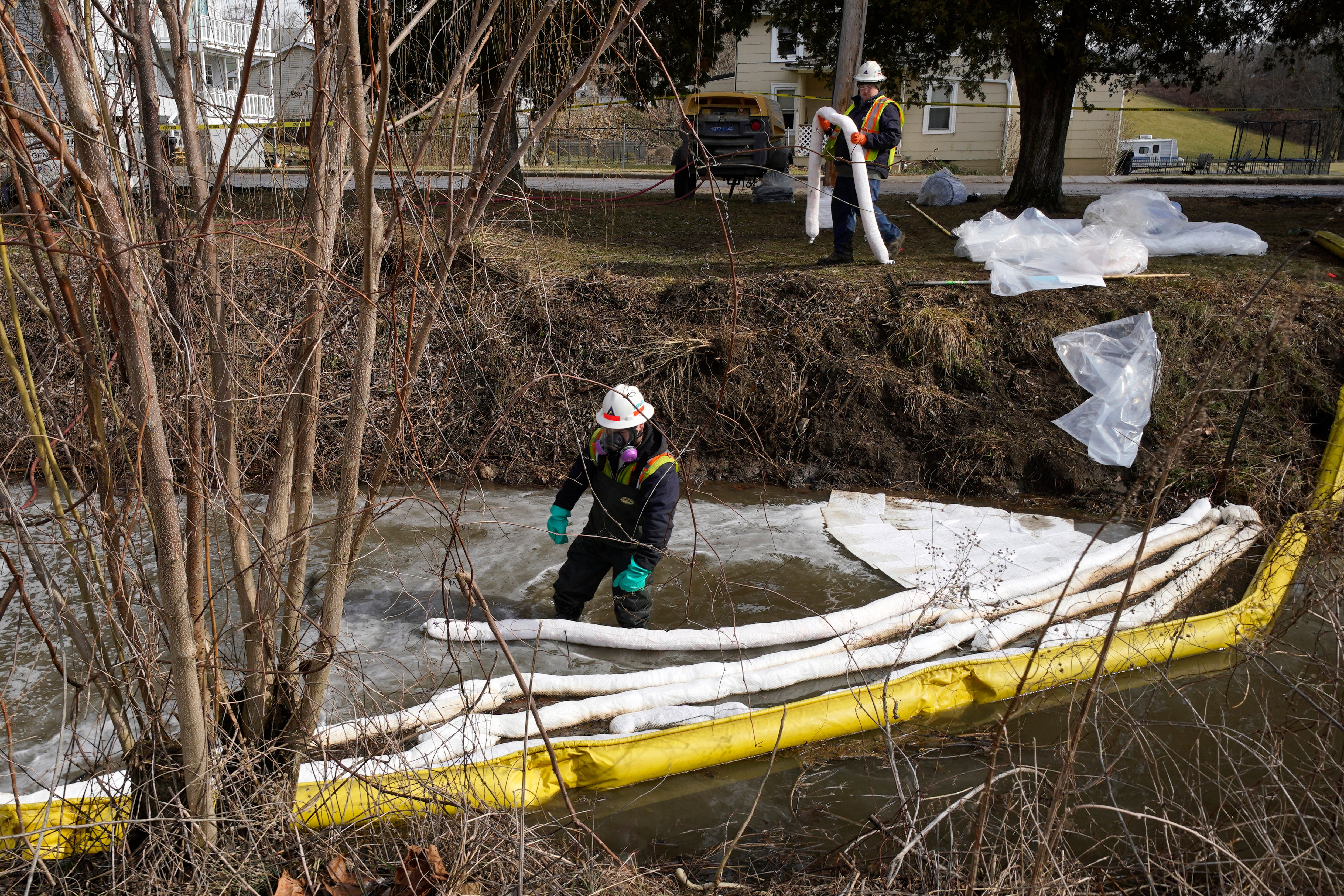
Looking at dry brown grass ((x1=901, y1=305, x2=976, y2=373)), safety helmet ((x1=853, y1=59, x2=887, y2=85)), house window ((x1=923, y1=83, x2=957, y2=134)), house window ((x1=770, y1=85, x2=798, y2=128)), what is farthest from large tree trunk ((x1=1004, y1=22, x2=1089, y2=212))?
house window ((x1=770, y1=85, x2=798, y2=128))

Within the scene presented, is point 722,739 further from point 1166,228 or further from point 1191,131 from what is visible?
point 1191,131

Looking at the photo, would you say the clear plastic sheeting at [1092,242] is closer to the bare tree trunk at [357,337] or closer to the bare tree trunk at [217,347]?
the bare tree trunk at [357,337]

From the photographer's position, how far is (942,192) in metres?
12.1

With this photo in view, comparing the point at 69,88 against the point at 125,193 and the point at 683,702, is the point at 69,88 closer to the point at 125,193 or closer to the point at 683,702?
the point at 125,193

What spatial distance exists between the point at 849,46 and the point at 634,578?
6619 mm

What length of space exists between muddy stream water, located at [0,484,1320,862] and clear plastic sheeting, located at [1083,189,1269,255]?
3623mm

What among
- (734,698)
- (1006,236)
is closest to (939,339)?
(1006,236)

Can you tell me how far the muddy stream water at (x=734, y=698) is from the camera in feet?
11.0

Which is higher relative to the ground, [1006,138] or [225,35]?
[1006,138]

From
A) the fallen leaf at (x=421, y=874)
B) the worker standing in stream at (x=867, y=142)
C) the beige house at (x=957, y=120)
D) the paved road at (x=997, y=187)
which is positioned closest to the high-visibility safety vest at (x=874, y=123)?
the worker standing in stream at (x=867, y=142)

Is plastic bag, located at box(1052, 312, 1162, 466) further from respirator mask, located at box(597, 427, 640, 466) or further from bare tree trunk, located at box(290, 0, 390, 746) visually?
bare tree trunk, located at box(290, 0, 390, 746)

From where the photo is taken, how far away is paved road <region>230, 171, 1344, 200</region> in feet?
32.2

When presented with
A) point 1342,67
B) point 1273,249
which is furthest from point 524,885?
point 1342,67

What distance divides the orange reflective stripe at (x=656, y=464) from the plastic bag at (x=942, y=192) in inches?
356
